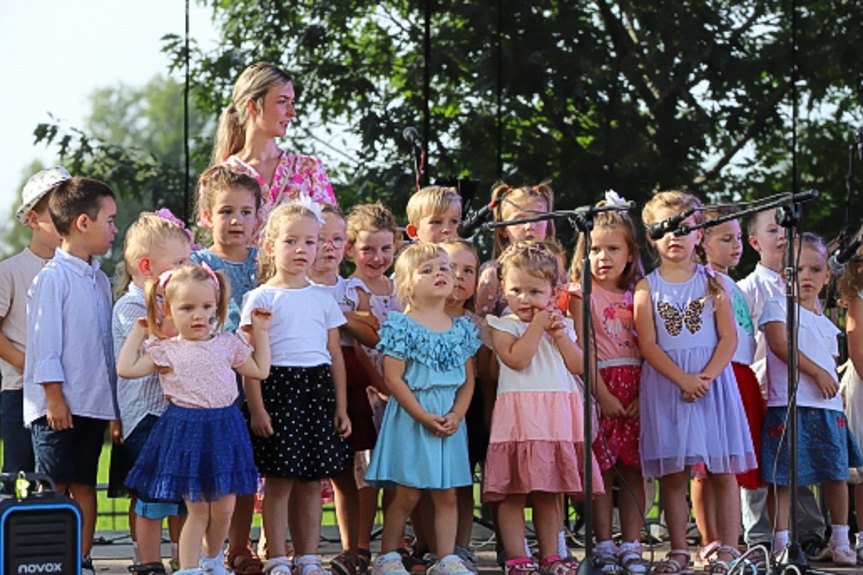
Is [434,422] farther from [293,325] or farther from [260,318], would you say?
[260,318]

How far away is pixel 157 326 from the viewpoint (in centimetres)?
429

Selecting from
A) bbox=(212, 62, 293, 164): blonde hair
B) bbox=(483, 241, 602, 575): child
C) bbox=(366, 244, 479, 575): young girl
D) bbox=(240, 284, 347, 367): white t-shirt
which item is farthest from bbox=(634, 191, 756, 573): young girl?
bbox=(212, 62, 293, 164): blonde hair

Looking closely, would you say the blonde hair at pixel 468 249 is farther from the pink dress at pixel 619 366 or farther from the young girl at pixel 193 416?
the young girl at pixel 193 416

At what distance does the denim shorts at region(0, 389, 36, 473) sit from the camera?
4645mm

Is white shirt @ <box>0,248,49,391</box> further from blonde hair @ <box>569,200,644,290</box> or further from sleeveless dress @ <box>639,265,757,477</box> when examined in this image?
sleeveless dress @ <box>639,265,757,477</box>

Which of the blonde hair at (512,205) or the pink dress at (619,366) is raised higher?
the blonde hair at (512,205)

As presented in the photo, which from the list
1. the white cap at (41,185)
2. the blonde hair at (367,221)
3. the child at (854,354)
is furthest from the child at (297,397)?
the child at (854,354)

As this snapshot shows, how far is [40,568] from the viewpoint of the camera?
347 centimetres

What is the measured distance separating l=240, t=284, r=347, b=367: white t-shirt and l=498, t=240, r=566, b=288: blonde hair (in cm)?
77

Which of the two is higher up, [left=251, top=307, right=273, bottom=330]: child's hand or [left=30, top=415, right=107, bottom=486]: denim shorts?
[left=251, top=307, right=273, bottom=330]: child's hand

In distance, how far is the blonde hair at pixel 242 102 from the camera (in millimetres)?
5305

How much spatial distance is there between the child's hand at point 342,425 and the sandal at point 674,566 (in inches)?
51.5

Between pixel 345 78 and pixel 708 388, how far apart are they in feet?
9.34

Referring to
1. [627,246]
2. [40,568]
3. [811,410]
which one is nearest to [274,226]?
[627,246]
